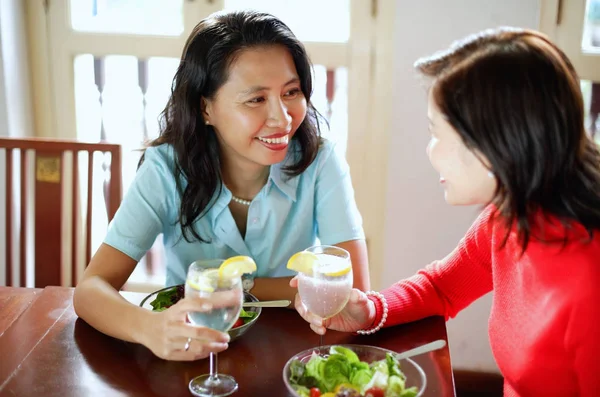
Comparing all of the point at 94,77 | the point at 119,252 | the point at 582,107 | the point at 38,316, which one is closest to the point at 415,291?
the point at 582,107

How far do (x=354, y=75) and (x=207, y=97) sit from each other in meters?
1.01

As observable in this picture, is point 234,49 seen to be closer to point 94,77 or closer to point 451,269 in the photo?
point 451,269

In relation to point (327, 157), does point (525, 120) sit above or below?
above

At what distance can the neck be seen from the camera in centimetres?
184

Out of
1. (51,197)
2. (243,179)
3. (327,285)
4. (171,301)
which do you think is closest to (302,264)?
(327,285)

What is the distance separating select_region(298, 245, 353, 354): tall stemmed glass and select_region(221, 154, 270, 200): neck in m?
0.58

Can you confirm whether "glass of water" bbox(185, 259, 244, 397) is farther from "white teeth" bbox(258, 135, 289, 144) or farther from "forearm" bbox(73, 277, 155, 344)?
"white teeth" bbox(258, 135, 289, 144)

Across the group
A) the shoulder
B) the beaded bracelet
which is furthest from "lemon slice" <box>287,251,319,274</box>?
the shoulder

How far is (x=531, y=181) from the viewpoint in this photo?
3.69ft

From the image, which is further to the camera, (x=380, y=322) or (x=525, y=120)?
(x=380, y=322)

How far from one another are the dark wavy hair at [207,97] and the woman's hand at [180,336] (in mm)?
498

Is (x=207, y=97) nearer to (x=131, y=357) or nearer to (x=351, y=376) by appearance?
(x=131, y=357)

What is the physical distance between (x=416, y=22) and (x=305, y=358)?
159cm

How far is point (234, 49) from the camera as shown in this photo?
1.64 m
